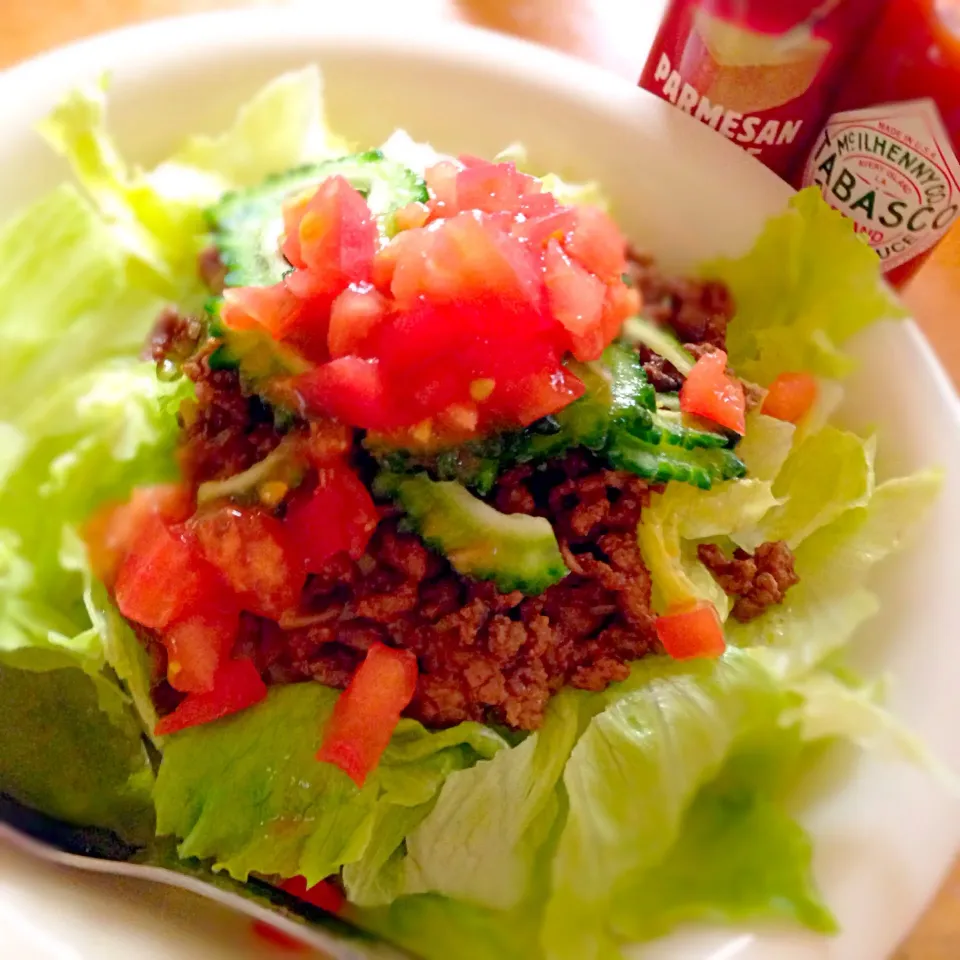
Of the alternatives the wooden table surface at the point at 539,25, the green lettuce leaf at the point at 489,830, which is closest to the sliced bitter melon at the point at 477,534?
the green lettuce leaf at the point at 489,830

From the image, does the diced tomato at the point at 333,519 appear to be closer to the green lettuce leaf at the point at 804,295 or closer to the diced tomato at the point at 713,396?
the diced tomato at the point at 713,396

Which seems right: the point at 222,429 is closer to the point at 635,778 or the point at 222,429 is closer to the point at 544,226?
the point at 544,226

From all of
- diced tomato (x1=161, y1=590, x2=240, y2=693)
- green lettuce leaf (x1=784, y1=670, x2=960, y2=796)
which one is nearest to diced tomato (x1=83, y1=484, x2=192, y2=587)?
diced tomato (x1=161, y1=590, x2=240, y2=693)

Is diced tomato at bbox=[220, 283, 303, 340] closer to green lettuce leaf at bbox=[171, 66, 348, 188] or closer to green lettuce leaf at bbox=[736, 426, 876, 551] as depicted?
green lettuce leaf at bbox=[171, 66, 348, 188]

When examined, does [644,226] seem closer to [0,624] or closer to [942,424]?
[942,424]

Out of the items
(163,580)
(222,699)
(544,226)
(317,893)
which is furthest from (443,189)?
(317,893)
